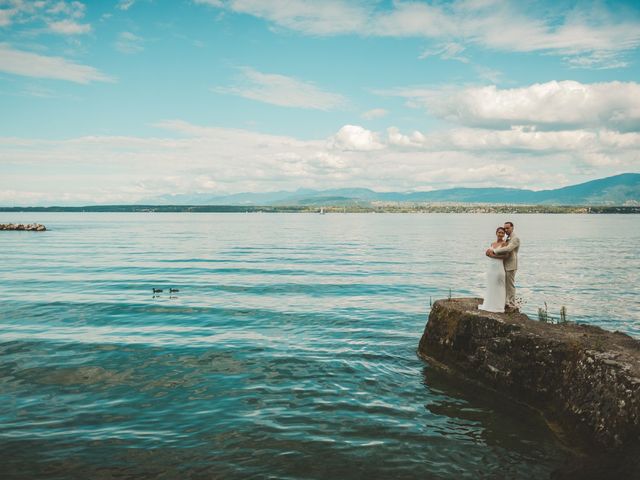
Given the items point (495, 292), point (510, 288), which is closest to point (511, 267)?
point (510, 288)

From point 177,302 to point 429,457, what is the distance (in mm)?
17679

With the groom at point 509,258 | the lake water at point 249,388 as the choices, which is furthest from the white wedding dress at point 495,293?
the lake water at point 249,388

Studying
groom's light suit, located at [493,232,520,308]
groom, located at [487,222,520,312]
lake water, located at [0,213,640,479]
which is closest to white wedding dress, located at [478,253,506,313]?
Result: groom, located at [487,222,520,312]

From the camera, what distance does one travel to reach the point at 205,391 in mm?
12492

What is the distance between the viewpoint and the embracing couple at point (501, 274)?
47.0ft

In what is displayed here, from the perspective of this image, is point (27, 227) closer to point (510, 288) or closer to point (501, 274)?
point (510, 288)

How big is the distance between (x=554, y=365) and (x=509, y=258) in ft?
15.8

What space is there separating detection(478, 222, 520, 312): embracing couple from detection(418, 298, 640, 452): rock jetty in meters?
0.55

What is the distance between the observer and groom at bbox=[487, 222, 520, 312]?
1474 centimetres

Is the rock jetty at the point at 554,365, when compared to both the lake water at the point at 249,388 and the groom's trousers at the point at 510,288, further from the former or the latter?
the groom's trousers at the point at 510,288

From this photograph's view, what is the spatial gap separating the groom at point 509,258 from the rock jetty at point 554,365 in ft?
3.55

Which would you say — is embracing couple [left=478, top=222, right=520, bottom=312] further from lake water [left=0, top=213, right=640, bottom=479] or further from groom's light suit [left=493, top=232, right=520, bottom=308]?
lake water [left=0, top=213, right=640, bottom=479]

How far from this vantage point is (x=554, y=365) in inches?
438

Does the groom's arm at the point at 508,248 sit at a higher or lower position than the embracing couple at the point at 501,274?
higher
